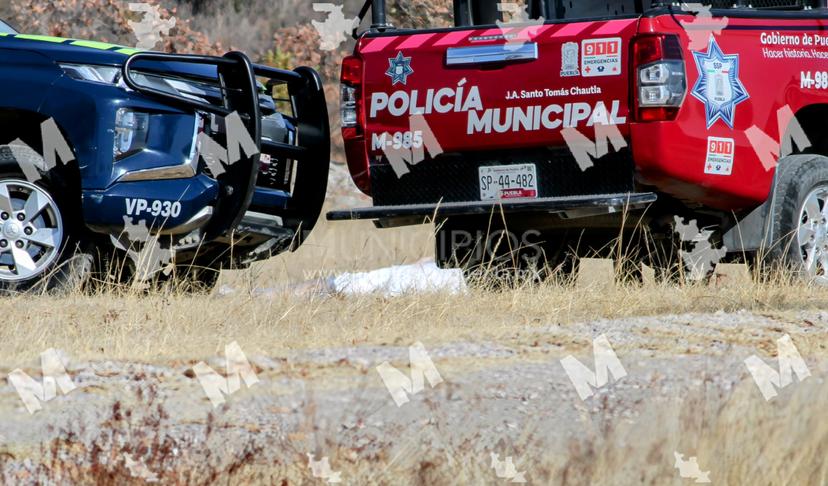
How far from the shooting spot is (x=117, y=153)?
26.2 ft

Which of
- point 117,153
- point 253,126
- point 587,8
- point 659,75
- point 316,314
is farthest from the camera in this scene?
point 587,8

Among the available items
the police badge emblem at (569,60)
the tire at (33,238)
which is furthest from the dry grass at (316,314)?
the police badge emblem at (569,60)

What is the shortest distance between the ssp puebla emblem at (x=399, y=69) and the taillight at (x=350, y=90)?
0.75 feet

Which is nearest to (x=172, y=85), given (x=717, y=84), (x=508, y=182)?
(x=508, y=182)

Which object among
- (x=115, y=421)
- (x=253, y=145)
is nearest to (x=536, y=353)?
(x=115, y=421)

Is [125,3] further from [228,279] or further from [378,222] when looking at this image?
[378,222]

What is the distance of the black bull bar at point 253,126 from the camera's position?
813 cm

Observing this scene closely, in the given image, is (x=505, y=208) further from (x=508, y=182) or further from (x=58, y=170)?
(x=58, y=170)

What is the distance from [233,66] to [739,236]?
290cm

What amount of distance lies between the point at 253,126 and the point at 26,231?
1.31 m

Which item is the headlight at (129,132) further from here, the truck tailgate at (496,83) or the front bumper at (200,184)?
the truck tailgate at (496,83)

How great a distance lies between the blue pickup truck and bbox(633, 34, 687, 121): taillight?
201 centimetres

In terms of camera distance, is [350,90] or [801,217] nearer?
[801,217]

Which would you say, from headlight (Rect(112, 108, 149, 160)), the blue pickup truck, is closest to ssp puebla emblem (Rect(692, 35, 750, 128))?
the blue pickup truck
